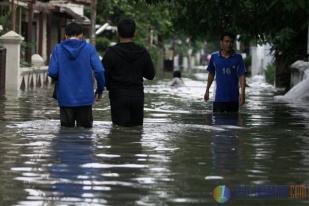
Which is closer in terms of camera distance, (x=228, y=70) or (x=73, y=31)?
(x=73, y=31)

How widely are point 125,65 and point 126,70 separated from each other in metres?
0.07

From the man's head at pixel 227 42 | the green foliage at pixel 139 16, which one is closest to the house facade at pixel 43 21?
the green foliage at pixel 139 16

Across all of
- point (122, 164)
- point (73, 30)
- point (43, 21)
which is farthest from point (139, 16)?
point (122, 164)

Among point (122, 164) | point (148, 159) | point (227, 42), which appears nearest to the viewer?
point (122, 164)

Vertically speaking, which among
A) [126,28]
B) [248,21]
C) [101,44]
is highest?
[248,21]

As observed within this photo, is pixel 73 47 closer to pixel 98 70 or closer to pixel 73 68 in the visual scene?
pixel 73 68

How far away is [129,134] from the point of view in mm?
11523

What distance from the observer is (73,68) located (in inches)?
Result: 455

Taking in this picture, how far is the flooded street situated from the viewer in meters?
7.11

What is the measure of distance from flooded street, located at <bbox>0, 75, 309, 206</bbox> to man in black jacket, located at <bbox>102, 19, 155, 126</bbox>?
41 centimetres

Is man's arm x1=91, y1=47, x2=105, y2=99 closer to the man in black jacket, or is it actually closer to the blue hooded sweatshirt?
the blue hooded sweatshirt

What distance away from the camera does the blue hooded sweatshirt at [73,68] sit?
11.6 metres
